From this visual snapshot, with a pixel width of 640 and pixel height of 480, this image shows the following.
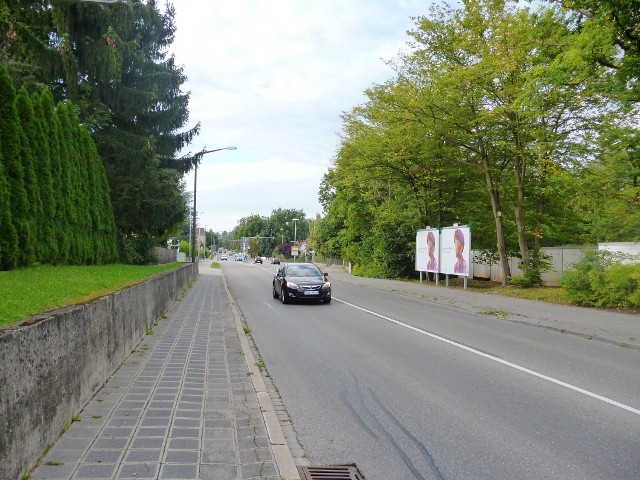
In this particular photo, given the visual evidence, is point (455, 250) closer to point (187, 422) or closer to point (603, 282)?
point (603, 282)

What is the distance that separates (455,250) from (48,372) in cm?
2379

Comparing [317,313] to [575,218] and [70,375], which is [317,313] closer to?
[70,375]

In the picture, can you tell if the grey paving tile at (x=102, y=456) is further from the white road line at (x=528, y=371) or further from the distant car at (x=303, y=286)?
the distant car at (x=303, y=286)

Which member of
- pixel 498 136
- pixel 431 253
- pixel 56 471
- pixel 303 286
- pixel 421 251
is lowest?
pixel 56 471

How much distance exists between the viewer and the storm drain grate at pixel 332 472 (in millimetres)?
3984

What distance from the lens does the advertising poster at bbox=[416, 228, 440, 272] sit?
2869 cm

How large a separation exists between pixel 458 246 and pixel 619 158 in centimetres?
798

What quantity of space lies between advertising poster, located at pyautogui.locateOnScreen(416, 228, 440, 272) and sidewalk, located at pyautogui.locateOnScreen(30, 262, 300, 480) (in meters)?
21.5

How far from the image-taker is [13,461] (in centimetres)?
344

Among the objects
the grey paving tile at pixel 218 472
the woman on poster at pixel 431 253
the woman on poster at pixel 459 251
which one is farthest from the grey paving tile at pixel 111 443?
the woman on poster at pixel 431 253

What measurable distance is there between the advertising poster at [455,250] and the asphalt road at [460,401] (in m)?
13.0

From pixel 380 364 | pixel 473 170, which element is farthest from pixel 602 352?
pixel 473 170

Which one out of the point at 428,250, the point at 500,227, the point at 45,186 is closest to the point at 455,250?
the point at 500,227

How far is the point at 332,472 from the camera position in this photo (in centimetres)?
409
